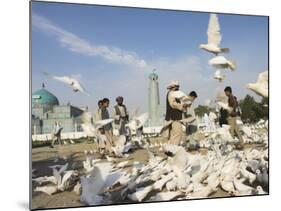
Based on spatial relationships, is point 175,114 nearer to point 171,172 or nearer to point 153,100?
point 153,100

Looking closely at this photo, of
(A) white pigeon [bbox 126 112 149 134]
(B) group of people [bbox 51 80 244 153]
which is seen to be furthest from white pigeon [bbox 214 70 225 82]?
(A) white pigeon [bbox 126 112 149 134]

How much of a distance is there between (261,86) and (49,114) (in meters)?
2.09

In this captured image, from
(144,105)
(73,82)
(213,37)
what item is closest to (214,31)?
(213,37)

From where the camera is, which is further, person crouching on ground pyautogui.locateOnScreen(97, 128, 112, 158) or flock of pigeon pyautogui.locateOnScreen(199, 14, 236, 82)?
flock of pigeon pyautogui.locateOnScreen(199, 14, 236, 82)

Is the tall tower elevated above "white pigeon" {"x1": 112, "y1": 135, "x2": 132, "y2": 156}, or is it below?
above

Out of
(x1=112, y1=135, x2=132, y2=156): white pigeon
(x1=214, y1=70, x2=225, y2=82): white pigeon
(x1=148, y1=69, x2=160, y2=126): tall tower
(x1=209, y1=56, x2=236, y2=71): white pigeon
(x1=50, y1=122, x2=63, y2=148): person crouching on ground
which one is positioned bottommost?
(x1=112, y1=135, x2=132, y2=156): white pigeon

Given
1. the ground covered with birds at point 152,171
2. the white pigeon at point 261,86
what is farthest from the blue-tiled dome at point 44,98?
the white pigeon at point 261,86

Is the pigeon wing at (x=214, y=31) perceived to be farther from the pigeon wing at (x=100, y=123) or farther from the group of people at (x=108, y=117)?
the pigeon wing at (x=100, y=123)

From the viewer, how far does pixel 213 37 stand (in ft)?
16.2

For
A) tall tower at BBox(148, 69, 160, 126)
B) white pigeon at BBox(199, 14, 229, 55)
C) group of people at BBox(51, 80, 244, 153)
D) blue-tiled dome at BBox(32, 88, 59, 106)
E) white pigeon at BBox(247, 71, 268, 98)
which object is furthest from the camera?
white pigeon at BBox(247, 71, 268, 98)

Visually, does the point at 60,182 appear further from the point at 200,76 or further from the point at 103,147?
the point at 200,76

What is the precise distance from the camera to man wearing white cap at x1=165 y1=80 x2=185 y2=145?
4.80 meters

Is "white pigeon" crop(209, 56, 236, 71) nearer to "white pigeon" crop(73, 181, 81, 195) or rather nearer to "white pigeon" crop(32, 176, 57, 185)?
"white pigeon" crop(73, 181, 81, 195)
